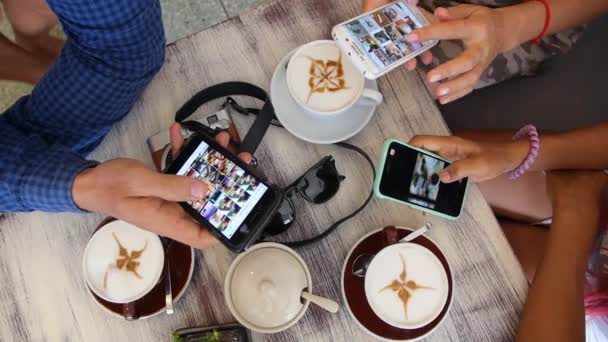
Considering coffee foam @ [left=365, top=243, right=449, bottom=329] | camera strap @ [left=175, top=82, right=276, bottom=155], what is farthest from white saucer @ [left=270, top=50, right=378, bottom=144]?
coffee foam @ [left=365, top=243, right=449, bottom=329]

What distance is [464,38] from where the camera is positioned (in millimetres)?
754

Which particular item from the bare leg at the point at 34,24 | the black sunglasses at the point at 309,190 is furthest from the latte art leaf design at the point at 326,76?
the bare leg at the point at 34,24

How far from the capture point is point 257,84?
815 mm

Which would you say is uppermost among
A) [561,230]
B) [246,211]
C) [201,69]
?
[201,69]

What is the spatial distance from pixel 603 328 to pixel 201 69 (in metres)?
0.94

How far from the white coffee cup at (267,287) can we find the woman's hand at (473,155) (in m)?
0.29

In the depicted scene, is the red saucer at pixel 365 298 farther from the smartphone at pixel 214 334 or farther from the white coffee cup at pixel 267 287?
the smartphone at pixel 214 334

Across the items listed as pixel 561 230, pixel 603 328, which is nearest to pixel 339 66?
pixel 561 230

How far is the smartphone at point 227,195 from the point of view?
0.67 m

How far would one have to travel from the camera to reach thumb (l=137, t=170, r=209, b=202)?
622 mm

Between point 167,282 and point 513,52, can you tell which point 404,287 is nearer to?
point 167,282

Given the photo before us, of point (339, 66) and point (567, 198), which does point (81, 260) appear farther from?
point (567, 198)

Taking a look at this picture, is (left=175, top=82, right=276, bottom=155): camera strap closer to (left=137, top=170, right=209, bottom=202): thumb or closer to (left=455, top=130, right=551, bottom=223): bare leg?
(left=137, top=170, right=209, bottom=202): thumb

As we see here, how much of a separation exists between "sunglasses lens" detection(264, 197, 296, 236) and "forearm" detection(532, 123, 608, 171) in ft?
1.61
